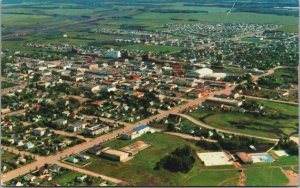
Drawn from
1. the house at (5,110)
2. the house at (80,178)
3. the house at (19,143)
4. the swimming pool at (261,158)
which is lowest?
the house at (5,110)

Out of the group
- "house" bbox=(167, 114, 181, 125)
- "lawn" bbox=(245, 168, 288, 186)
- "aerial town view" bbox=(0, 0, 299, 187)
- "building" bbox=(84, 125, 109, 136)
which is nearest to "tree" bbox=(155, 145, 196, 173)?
"aerial town view" bbox=(0, 0, 299, 187)

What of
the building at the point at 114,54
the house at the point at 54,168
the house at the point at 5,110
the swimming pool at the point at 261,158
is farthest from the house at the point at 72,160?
the building at the point at 114,54

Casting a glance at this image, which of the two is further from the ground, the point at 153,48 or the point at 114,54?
the point at 114,54

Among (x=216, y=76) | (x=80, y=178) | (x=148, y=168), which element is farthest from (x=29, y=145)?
(x=216, y=76)

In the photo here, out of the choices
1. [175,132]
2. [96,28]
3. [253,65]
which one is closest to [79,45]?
[96,28]

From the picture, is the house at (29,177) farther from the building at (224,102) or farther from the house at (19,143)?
the building at (224,102)

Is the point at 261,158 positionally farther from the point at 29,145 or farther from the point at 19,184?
the point at 29,145

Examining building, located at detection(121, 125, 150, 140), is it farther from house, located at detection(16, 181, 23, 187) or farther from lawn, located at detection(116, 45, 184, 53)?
lawn, located at detection(116, 45, 184, 53)
